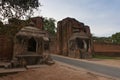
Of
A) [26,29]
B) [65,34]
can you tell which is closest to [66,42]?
[65,34]

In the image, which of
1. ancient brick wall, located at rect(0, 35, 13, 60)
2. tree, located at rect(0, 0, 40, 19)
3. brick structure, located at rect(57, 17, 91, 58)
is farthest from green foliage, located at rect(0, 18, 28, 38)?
brick structure, located at rect(57, 17, 91, 58)

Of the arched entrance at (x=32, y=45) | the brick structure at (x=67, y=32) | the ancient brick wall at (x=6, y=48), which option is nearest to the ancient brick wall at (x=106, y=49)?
the brick structure at (x=67, y=32)

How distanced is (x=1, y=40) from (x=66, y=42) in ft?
62.0

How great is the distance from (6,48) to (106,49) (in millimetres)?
26879

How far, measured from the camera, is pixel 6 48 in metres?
20.4

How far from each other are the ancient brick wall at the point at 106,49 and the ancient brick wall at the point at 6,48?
22.6 meters

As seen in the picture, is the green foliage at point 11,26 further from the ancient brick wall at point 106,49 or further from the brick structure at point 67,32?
the ancient brick wall at point 106,49

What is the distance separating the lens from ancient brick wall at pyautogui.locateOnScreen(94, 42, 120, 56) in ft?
127

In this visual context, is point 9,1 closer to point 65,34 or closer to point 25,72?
point 25,72

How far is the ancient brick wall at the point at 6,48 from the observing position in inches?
793

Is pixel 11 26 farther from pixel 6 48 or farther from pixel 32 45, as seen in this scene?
pixel 32 45

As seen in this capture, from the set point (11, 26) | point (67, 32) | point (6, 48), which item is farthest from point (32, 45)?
point (67, 32)

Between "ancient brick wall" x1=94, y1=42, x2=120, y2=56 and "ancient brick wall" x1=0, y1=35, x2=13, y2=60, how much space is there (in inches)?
890

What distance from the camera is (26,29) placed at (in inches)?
796
